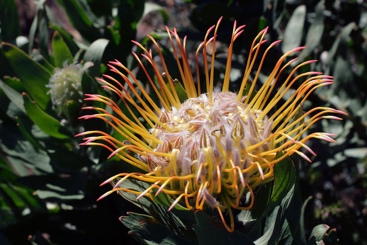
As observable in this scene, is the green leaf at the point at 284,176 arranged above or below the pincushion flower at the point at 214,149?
below

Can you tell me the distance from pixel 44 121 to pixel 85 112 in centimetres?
12

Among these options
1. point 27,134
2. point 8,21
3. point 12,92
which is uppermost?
point 8,21

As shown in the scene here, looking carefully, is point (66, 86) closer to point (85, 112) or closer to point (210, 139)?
point (85, 112)

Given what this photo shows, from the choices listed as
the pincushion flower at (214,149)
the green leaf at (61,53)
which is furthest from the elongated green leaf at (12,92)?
the pincushion flower at (214,149)

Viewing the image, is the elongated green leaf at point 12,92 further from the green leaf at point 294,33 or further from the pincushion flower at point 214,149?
the green leaf at point 294,33

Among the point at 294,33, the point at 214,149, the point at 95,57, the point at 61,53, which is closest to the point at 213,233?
the point at 214,149

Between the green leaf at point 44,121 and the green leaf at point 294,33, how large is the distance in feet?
2.46

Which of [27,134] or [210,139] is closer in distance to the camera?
[210,139]

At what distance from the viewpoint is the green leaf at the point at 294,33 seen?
182 centimetres

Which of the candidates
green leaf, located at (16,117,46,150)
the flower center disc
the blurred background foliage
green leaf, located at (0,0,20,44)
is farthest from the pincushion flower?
green leaf, located at (0,0,20,44)

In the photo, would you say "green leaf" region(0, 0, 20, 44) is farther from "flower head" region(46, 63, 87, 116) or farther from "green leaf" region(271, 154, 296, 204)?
"green leaf" region(271, 154, 296, 204)

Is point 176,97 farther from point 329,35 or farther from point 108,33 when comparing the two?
point 329,35

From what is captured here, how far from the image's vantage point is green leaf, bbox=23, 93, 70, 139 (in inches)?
60.6

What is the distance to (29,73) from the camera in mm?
1652
